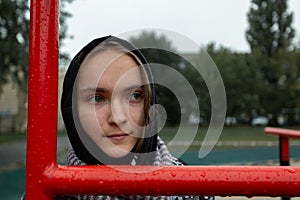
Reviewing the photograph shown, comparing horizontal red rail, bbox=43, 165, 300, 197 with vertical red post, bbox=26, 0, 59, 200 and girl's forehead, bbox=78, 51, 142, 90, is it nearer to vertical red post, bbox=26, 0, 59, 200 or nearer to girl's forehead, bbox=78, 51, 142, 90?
vertical red post, bbox=26, 0, 59, 200

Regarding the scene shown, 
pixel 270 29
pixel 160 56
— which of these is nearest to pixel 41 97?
pixel 160 56

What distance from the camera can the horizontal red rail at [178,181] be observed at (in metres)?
0.43

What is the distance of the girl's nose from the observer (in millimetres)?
561

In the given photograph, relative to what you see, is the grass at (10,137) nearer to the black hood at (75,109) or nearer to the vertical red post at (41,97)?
the black hood at (75,109)

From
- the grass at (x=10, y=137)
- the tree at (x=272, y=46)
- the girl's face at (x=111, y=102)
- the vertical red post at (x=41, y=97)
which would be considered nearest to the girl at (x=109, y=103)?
the girl's face at (x=111, y=102)

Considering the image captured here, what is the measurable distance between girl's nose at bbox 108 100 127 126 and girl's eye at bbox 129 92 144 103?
3cm

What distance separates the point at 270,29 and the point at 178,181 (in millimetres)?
26136

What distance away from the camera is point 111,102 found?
1.85 feet

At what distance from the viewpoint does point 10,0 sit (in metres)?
7.57

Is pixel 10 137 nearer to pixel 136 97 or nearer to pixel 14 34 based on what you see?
pixel 14 34

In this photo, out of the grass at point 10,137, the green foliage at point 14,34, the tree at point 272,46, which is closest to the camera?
the green foliage at point 14,34

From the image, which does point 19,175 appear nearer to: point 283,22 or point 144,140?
point 144,140

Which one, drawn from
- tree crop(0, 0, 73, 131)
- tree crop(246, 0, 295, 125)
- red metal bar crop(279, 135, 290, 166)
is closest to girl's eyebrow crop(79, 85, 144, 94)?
red metal bar crop(279, 135, 290, 166)

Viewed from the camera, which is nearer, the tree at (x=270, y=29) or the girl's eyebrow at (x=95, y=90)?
the girl's eyebrow at (x=95, y=90)
